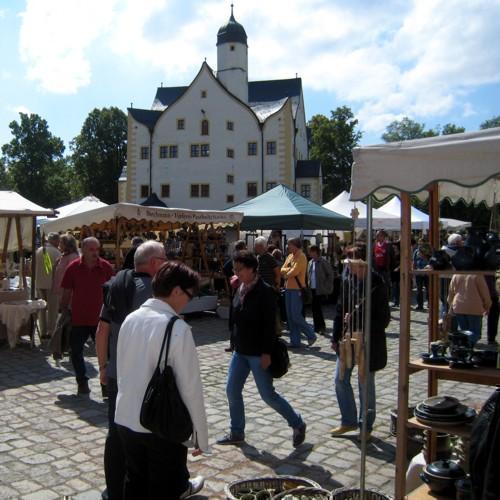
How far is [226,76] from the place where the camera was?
4622 cm

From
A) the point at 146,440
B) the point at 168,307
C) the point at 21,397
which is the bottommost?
the point at 21,397

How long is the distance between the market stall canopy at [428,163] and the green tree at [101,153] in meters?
57.3

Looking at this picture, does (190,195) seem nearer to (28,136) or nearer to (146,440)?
(28,136)

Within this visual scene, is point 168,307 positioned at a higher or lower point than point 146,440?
higher

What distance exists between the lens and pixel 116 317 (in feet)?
12.9

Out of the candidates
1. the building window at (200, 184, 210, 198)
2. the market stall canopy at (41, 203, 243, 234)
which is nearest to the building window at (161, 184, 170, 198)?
the building window at (200, 184, 210, 198)

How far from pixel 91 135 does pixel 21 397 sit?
56267 mm

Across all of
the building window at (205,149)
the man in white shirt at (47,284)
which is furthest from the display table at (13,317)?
the building window at (205,149)

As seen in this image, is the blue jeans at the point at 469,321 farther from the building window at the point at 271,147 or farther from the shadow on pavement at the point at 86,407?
the building window at the point at 271,147

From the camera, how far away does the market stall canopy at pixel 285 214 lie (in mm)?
14039

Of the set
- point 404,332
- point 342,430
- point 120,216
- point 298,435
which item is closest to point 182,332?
point 404,332

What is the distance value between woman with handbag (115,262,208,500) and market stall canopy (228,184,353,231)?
11182mm

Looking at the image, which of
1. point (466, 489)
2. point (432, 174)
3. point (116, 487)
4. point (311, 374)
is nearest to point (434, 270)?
point (432, 174)

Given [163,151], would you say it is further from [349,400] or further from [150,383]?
[150,383]
